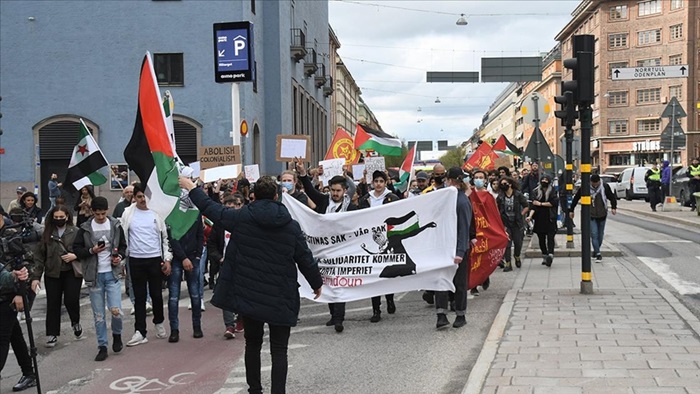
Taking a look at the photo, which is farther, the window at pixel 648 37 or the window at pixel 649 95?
the window at pixel 649 95

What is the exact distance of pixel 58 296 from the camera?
9.54 m

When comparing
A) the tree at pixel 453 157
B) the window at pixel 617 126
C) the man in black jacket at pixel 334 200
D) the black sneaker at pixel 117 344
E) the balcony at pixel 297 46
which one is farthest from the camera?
the tree at pixel 453 157

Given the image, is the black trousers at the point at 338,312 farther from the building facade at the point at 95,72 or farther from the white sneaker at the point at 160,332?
the building facade at the point at 95,72

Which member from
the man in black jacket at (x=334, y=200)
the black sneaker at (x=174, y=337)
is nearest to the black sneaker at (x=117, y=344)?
the black sneaker at (x=174, y=337)

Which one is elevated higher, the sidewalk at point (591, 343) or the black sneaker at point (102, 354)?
the sidewalk at point (591, 343)

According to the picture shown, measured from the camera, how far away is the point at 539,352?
720cm

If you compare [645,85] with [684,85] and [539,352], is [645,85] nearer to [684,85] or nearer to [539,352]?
[684,85]

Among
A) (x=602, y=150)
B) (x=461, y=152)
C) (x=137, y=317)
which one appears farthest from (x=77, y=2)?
(x=461, y=152)

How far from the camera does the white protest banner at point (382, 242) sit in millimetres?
9797

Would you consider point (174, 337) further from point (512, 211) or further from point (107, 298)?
point (512, 211)

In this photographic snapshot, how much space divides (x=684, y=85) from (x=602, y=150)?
34.3 feet

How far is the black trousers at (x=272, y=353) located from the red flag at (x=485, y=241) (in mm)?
5102

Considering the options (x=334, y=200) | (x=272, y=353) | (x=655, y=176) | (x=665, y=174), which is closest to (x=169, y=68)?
(x=655, y=176)

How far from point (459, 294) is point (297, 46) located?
37706mm
